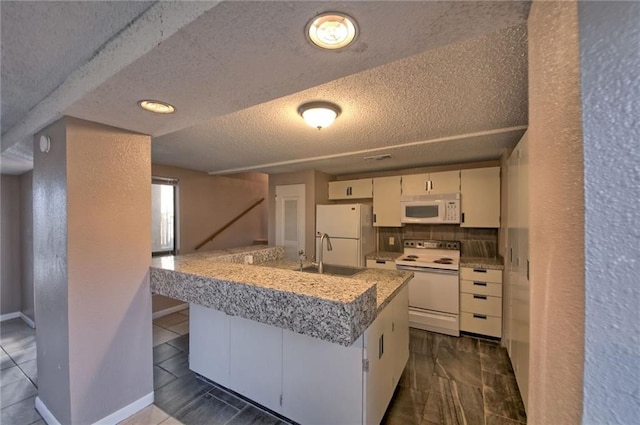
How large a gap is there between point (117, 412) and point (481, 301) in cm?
352

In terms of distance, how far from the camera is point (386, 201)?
3.75 meters

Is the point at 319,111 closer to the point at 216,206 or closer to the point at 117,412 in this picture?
the point at 117,412

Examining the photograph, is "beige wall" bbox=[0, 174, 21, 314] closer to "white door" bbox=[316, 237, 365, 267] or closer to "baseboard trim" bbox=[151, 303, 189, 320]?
"baseboard trim" bbox=[151, 303, 189, 320]

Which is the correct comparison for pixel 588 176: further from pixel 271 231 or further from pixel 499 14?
pixel 271 231

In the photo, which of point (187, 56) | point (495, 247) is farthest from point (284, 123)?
point (495, 247)

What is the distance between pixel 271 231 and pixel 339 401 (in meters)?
3.19

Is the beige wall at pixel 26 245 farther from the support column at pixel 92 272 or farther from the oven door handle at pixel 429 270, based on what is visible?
the oven door handle at pixel 429 270

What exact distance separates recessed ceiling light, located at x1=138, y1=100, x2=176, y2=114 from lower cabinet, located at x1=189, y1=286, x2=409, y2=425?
1497 millimetres

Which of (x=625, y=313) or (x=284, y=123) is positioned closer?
(x=625, y=313)

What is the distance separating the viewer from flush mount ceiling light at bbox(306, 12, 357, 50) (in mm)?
768

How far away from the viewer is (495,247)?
3311 mm

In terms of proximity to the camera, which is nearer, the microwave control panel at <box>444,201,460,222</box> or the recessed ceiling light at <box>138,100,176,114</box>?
the recessed ceiling light at <box>138,100,176,114</box>

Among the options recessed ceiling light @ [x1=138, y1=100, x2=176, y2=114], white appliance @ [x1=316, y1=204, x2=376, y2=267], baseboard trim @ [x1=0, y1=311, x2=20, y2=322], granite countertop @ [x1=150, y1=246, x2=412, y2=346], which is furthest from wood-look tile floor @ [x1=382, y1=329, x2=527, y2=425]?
baseboard trim @ [x1=0, y1=311, x2=20, y2=322]

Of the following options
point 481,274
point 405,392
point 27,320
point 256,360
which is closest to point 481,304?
point 481,274
